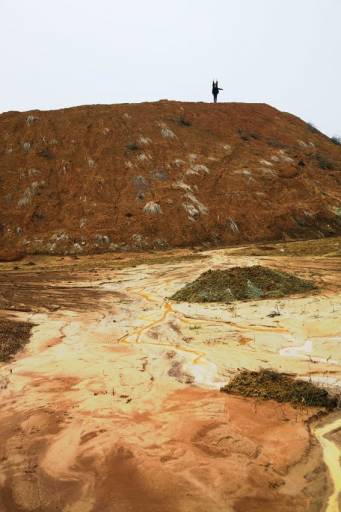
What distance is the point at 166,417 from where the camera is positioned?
641 cm

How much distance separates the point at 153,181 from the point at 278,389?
3345 cm

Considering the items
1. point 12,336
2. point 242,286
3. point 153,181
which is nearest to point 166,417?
point 12,336

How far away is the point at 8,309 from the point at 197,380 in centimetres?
878

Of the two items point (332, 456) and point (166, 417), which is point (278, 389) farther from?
point (166, 417)

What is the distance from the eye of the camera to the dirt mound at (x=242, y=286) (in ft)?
48.3

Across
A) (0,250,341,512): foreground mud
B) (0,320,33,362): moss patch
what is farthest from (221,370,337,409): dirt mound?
(0,320,33,362): moss patch

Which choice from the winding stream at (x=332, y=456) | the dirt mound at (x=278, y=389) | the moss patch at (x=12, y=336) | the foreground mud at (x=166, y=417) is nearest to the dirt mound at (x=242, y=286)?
the foreground mud at (x=166, y=417)

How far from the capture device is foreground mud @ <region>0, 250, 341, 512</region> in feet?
15.6

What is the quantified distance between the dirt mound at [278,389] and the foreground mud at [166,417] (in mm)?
232

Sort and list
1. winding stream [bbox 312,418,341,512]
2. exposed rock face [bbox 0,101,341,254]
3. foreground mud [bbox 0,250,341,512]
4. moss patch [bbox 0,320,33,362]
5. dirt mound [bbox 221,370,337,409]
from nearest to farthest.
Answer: winding stream [bbox 312,418,341,512] < foreground mud [bbox 0,250,341,512] < dirt mound [bbox 221,370,337,409] < moss patch [bbox 0,320,33,362] < exposed rock face [bbox 0,101,341,254]

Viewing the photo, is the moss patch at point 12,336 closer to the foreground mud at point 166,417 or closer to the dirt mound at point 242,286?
the foreground mud at point 166,417

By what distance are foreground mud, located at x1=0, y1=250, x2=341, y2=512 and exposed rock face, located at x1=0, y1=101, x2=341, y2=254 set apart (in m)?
21.4

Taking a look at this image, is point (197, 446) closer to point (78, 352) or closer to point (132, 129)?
point (78, 352)

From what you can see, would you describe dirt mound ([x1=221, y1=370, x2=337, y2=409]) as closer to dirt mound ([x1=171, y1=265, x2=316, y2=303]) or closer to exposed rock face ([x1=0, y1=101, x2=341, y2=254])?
dirt mound ([x1=171, y1=265, x2=316, y2=303])
